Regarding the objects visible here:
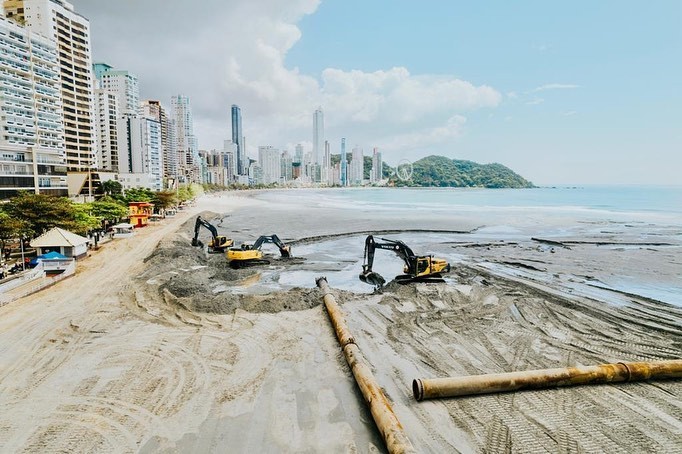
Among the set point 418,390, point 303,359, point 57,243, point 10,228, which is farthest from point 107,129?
point 418,390

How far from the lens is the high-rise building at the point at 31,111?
4559 centimetres

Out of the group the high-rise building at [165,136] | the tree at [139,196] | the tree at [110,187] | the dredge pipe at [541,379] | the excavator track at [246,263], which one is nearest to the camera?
the dredge pipe at [541,379]

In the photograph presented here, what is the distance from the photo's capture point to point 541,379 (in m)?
9.90

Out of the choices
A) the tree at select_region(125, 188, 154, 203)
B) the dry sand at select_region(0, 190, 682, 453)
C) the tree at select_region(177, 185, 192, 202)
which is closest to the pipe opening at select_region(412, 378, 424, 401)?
the dry sand at select_region(0, 190, 682, 453)

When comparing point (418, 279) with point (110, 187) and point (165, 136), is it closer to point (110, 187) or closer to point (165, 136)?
point (110, 187)

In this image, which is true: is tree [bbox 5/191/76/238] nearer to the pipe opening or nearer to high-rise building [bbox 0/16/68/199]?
high-rise building [bbox 0/16/68/199]

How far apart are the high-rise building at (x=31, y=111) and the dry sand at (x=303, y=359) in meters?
33.1

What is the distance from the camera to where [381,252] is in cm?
3247

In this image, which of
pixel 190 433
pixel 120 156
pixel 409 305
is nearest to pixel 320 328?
pixel 409 305

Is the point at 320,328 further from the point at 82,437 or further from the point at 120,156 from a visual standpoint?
the point at 120,156

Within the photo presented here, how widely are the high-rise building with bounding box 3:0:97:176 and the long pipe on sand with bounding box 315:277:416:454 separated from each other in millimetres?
83296

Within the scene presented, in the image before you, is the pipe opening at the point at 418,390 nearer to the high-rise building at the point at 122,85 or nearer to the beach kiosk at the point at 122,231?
the beach kiosk at the point at 122,231

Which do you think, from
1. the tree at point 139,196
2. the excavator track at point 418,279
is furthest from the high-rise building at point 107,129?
the excavator track at point 418,279

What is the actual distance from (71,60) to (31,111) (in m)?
24.8
